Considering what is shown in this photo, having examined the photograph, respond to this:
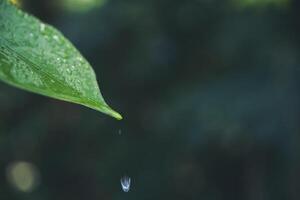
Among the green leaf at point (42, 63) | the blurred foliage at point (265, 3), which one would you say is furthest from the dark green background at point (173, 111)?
the green leaf at point (42, 63)

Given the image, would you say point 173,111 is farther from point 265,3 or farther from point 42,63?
point 42,63

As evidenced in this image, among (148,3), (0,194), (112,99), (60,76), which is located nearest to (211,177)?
(112,99)

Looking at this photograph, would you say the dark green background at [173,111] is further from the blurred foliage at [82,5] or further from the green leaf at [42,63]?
the green leaf at [42,63]

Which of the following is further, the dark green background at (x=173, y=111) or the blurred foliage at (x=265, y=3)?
the blurred foliage at (x=265, y=3)

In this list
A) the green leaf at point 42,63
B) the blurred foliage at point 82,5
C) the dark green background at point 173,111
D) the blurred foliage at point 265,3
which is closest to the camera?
the green leaf at point 42,63

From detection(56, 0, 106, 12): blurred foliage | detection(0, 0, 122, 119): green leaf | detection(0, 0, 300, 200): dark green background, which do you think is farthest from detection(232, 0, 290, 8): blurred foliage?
detection(0, 0, 122, 119): green leaf

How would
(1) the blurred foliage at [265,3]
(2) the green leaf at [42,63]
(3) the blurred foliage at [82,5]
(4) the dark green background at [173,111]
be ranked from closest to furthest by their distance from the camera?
1. (2) the green leaf at [42,63]
2. (4) the dark green background at [173,111]
3. (1) the blurred foliage at [265,3]
4. (3) the blurred foliage at [82,5]

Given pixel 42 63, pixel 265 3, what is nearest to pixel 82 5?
pixel 265 3
